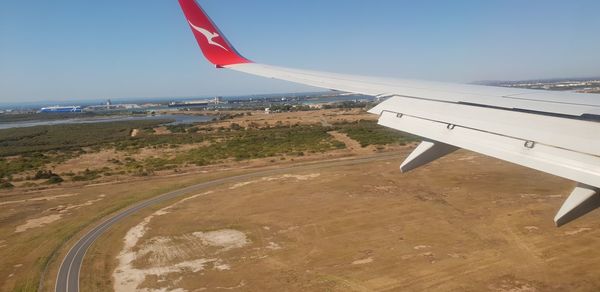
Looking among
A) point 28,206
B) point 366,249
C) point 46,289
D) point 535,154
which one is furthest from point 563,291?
point 28,206

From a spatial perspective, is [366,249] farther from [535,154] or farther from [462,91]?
[535,154]

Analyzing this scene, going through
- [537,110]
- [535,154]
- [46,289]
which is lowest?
[46,289]

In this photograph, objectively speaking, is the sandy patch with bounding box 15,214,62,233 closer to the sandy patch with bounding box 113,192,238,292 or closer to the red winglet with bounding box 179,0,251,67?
the sandy patch with bounding box 113,192,238,292

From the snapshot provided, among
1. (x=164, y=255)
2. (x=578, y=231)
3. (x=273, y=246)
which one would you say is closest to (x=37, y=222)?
(x=164, y=255)

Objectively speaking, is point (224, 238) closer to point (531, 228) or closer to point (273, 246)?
point (273, 246)

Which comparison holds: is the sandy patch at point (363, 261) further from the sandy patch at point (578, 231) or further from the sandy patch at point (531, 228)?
the sandy patch at point (578, 231)

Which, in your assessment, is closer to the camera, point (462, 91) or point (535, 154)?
point (535, 154)
